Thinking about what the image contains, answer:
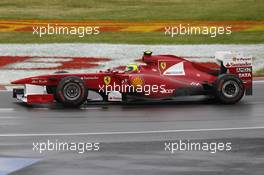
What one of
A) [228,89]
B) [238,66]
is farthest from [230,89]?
[238,66]

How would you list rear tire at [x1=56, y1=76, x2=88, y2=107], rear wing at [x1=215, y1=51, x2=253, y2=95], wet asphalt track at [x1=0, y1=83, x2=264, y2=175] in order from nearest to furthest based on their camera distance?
wet asphalt track at [x1=0, y1=83, x2=264, y2=175]
rear tire at [x1=56, y1=76, x2=88, y2=107]
rear wing at [x1=215, y1=51, x2=253, y2=95]

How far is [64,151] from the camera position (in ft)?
47.9

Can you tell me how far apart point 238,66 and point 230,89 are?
674 mm

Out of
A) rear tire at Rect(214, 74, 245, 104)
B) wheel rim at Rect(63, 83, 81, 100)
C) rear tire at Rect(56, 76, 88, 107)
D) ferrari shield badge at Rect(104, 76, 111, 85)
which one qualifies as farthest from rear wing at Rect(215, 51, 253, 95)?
wheel rim at Rect(63, 83, 81, 100)

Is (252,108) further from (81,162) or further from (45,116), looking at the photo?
(81,162)

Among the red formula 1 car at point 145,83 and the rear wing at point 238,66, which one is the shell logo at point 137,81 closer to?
the red formula 1 car at point 145,83

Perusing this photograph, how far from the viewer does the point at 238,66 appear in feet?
65.7

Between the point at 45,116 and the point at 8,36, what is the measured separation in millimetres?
14414

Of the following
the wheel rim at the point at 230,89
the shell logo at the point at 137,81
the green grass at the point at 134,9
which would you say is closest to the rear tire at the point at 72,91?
the shell logo at the point at 137,81

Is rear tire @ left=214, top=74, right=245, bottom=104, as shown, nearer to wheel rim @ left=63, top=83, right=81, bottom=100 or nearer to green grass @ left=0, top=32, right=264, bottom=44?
wheel rim @ left=63, top=83, right=81, bottom=100

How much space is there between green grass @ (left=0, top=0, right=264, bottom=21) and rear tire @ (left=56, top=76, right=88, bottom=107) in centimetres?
1685

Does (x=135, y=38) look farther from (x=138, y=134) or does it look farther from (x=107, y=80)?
(x=138, y=134)

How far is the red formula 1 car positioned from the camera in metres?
19.1

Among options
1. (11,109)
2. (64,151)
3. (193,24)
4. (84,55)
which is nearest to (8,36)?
(84,55)
